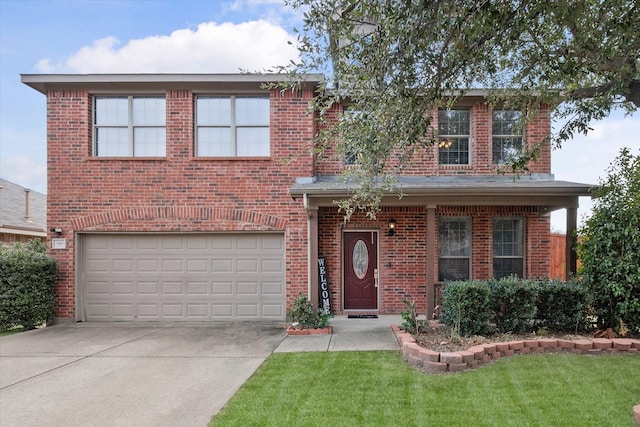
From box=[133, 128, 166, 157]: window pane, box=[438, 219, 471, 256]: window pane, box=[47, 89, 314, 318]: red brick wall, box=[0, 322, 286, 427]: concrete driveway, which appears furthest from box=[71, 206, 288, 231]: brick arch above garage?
box=[438, 219, 471, 256]: window pane

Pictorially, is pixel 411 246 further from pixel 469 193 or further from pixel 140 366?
pixel 140 366

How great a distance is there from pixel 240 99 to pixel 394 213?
15.1 feet

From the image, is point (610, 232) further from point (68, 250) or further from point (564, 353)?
point (68, 250)

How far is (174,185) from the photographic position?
8688mm

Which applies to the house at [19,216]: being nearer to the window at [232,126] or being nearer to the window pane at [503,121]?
the window at [232,126]

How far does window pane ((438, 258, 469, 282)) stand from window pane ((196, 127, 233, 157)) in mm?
5980

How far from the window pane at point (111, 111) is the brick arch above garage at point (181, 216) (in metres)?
2.12

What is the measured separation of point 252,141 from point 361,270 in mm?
4092

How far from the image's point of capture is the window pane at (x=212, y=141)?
348 inches

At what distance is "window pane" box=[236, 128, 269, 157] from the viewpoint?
8.82m

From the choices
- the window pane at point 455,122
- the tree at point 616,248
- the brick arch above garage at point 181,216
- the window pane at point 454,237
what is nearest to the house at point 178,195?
the brick arch above garage at point 181,216

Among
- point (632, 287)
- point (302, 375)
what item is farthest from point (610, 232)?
point (302, 375)

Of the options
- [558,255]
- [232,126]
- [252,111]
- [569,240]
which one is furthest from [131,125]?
[558,255]

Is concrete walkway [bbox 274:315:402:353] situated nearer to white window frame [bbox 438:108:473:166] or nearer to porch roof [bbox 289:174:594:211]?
porch roof [bbox 289:174:594:211]
